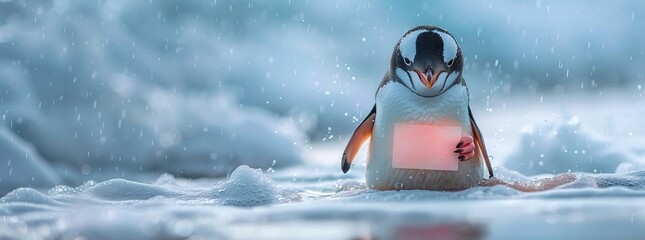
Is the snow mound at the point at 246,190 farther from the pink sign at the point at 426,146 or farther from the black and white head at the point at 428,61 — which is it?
the black and white head at the point at 428,61

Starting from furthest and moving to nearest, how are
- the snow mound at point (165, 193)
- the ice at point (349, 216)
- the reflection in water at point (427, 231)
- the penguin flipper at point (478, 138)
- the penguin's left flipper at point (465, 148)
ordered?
the penguin flipper at point (478, 138) < the penguin's left flipper at point (465, 148) < the snow mound at point (165, 193) < the ice at point (349, 216) < the reflection in water at point (427, 231)

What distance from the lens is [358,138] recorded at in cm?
527

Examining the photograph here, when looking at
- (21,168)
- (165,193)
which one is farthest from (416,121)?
(21,168)

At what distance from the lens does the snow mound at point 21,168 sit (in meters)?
6.70

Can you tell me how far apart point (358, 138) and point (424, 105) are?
63 centimetres

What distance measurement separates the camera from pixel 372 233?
110 inches

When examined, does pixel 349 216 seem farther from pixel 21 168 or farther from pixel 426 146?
pixel 21 168

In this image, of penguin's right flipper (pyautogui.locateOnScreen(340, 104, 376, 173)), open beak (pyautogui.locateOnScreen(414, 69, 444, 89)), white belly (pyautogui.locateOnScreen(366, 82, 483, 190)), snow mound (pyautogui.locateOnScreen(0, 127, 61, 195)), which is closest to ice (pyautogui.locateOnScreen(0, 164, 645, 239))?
white belly (pyautogui.locateOnScreen(366, 82, 483, 190))

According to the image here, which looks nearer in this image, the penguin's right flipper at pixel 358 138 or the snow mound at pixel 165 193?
the snow mound at pixel 165 193

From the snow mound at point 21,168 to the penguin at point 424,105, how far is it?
10.0ft

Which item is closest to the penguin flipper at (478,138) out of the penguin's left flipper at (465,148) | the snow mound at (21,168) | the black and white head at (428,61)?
the penguin's left flipper at (465,148)

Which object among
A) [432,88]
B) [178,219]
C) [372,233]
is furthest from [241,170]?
[372,233]

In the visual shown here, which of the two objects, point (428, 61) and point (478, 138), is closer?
point (428, 61)

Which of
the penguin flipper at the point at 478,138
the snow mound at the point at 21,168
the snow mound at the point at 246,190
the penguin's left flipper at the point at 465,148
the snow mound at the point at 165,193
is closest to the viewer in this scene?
the snow mound at the point at 165,193
